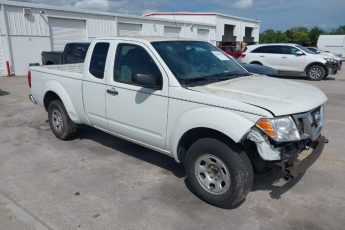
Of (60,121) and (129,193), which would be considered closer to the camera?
(129,193)

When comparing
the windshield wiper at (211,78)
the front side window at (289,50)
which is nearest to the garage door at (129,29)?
the front side window at (289,50)

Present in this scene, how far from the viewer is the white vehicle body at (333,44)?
3225 centimetres

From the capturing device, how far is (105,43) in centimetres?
490

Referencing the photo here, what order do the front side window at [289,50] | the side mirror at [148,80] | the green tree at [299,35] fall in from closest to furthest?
the side mirror at [148,80], the front side window at [289,50], the green tree at [299,35]

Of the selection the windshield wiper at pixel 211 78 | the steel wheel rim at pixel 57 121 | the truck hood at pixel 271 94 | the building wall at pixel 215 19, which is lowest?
the steel wheel rim at pixel 57 121

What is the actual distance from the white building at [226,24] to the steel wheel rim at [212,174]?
88.7ft

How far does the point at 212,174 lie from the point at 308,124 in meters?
1.18

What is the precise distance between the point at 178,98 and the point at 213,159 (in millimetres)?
815

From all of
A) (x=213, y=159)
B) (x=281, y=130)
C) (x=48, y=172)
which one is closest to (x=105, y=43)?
(x=48, y=172)

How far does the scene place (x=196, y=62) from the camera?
171 inches

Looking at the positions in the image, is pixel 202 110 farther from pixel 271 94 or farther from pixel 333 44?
pixel 333 44

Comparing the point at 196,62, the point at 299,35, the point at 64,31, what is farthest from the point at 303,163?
the point at 299,35

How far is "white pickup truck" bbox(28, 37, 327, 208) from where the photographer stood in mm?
3256

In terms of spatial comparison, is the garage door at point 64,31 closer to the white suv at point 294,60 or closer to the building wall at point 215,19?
the white suv at point 294,60
